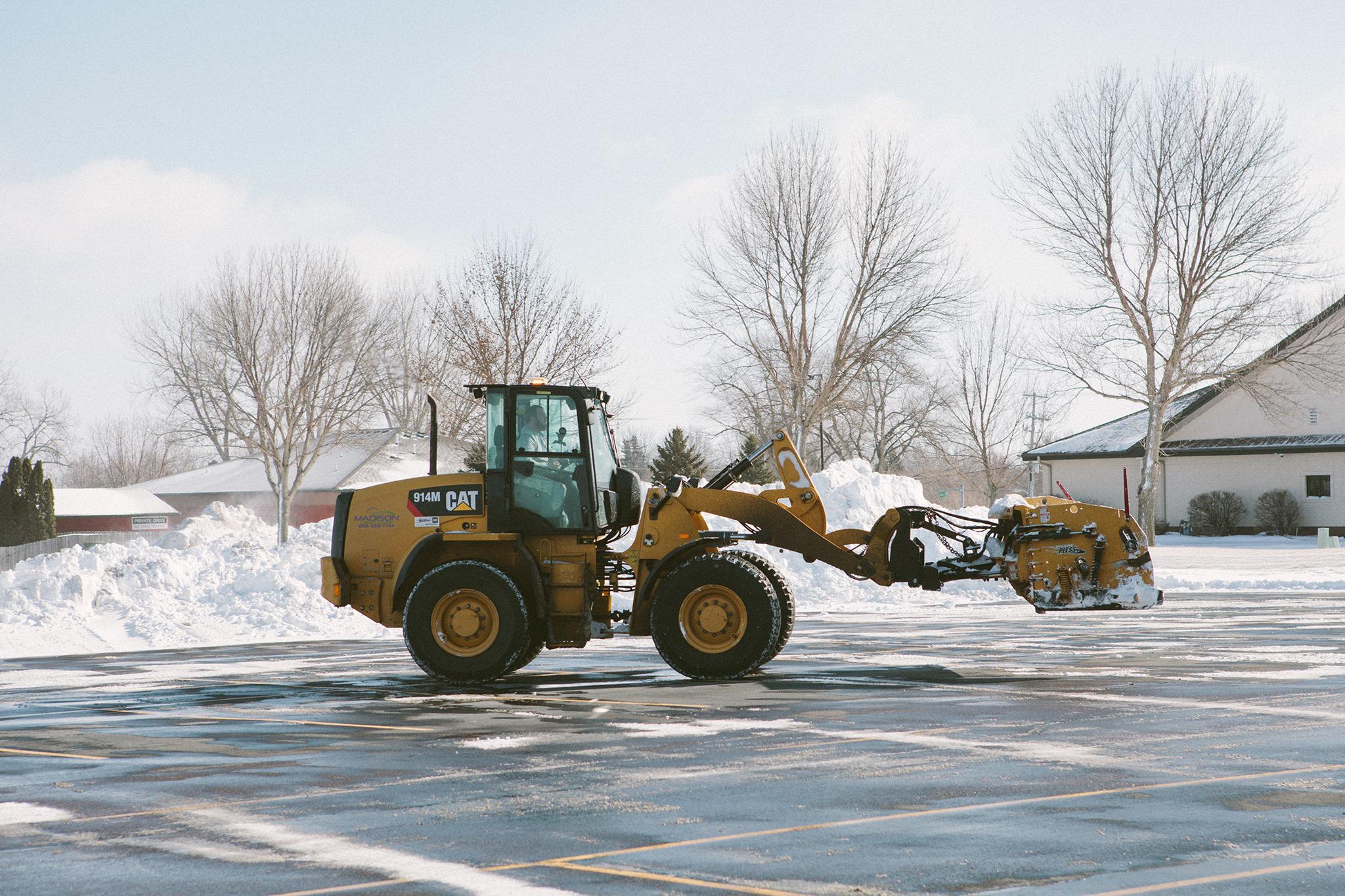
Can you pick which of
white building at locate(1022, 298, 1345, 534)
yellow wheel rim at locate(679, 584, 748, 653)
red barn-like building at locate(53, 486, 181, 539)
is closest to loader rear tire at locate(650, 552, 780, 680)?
yellow wheel rim at locate(679, 584, 748, 653)

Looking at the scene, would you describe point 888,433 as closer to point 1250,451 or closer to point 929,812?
point 1250,451

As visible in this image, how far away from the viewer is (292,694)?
11.6 meters

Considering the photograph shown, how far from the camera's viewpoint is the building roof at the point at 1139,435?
43281 mm

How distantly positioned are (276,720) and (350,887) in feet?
16.6

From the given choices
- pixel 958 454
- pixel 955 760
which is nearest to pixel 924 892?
pixel 955 760

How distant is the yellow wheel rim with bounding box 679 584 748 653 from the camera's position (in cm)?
1162

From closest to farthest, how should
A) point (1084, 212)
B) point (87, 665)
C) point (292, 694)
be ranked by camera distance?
point (292, 694) < point (87, 665) < point (1084, 212)

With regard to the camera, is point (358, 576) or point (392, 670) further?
point (392, 670)

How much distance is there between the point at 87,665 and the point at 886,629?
9971mm

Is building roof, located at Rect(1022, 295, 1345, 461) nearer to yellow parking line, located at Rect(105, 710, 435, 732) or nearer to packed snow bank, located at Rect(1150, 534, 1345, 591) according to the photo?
packed snow bank, located at Rect(1150, 534, 1345, 591)

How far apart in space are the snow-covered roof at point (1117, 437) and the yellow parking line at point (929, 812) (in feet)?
136

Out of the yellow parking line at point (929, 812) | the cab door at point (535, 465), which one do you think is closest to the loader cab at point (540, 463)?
the cab door at point (535, 465)

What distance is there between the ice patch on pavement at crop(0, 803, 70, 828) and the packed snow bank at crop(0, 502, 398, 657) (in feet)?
33.5

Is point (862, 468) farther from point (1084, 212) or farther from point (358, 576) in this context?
point (358, 576)
